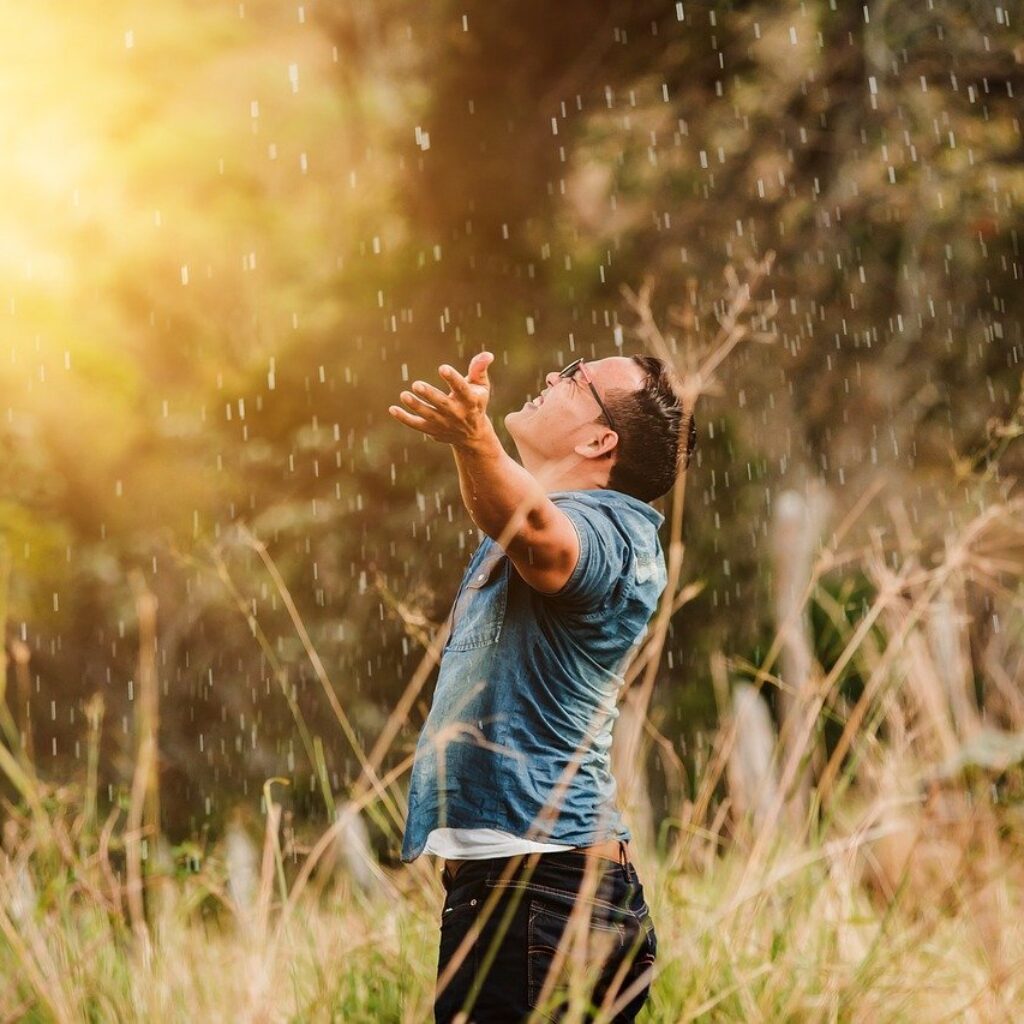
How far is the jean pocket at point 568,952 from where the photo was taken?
1.72 metres

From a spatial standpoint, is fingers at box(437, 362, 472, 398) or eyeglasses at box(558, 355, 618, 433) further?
eyeglasses at box(558, 355, 618, 433)

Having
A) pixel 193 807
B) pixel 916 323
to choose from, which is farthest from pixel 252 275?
pixel 916 323

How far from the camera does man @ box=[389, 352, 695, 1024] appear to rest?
170 cm

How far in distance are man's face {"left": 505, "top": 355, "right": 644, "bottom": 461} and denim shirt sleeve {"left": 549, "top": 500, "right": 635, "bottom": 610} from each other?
190 mm

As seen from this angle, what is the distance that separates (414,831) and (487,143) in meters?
4.02

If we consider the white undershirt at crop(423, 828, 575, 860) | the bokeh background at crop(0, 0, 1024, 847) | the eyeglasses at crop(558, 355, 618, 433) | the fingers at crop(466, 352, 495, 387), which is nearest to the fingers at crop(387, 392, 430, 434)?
the fingers at crop(466, 352, 495, 387)

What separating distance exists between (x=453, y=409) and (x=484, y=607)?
0.45 meters

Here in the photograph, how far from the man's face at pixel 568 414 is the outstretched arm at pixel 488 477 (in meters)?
0.36

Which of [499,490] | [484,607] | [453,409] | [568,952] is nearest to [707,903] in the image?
[568,952]

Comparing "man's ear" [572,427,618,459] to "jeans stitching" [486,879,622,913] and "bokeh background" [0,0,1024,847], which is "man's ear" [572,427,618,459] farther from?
"bokeh background" [0,0,1024,847]

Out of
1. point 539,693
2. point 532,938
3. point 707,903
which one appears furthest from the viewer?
point 707,903

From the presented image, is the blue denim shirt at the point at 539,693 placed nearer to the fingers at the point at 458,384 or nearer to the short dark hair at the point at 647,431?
the short dark hair at the point at 647,431

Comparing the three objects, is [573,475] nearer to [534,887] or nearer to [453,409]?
[453,409]

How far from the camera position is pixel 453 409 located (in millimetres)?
1594
